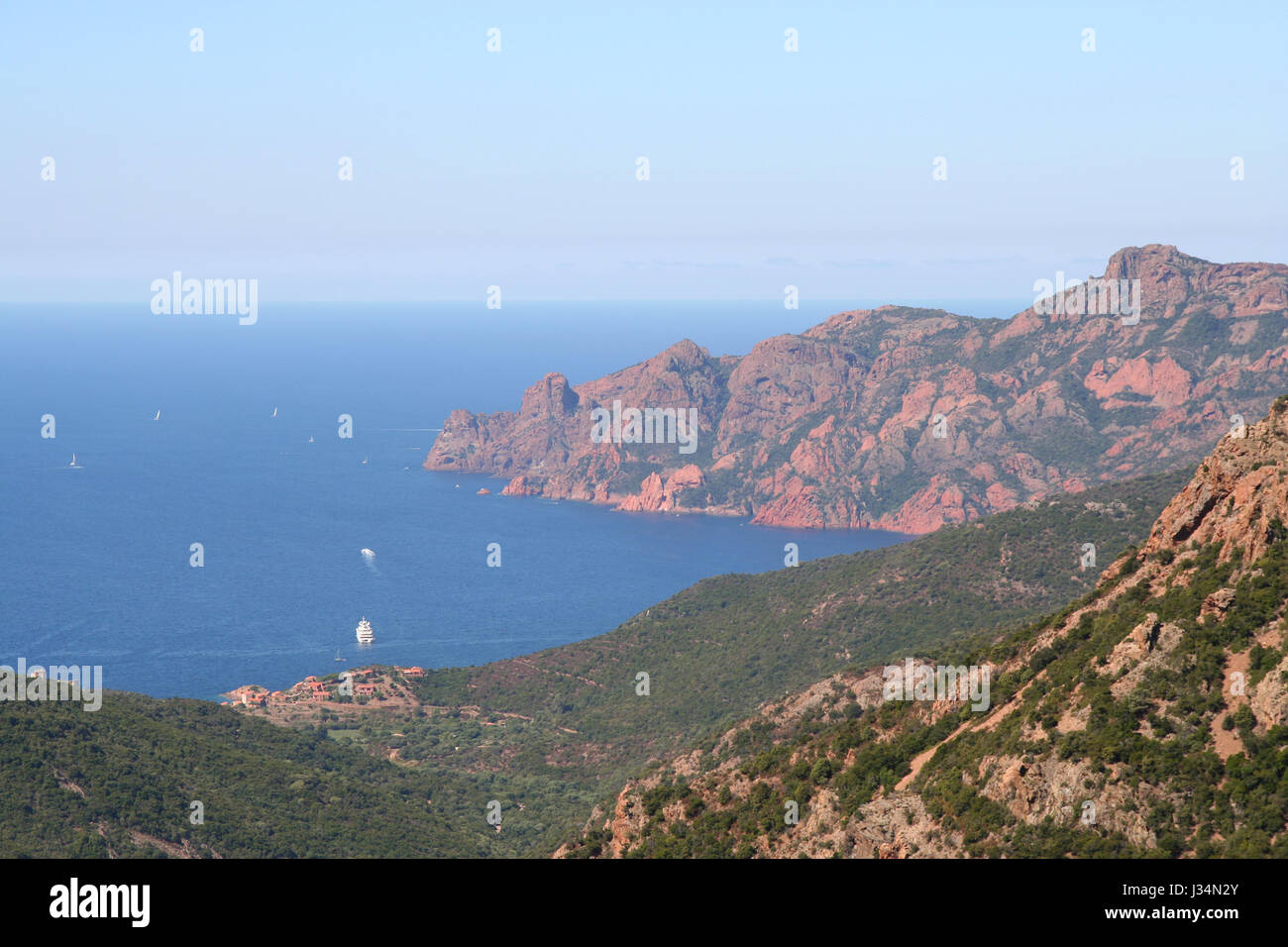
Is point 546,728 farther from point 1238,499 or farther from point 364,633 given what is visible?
point 1238,499

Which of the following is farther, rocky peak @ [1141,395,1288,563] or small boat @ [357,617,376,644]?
small boat @ [357,617,376,644]

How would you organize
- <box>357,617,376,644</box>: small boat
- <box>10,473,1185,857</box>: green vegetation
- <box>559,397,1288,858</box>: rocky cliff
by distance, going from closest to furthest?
<box>559,397,1288,858</box>: rocky cliff < <box>10,473,1185,857</box>: green vegetation < <box>357,617,376,644</box>: small boat

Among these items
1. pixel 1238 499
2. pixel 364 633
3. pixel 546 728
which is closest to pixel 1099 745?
pixel 1238 499

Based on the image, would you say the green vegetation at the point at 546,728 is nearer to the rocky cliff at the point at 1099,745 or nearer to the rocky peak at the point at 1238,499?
the rocky cliff at the point at 1099,745

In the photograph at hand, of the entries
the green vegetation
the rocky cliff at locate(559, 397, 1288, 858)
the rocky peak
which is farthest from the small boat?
the rocky peak

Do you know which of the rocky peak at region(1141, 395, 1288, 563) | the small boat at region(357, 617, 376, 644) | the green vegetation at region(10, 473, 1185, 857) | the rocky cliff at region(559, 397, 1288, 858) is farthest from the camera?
the small boat at region(357, 617, 376, 644)

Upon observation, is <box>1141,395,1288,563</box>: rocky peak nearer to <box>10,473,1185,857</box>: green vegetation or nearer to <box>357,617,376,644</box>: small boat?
<box>10,473,1185,857</box>: green vegetation

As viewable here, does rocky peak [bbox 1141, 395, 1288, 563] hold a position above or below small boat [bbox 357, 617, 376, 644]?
above
